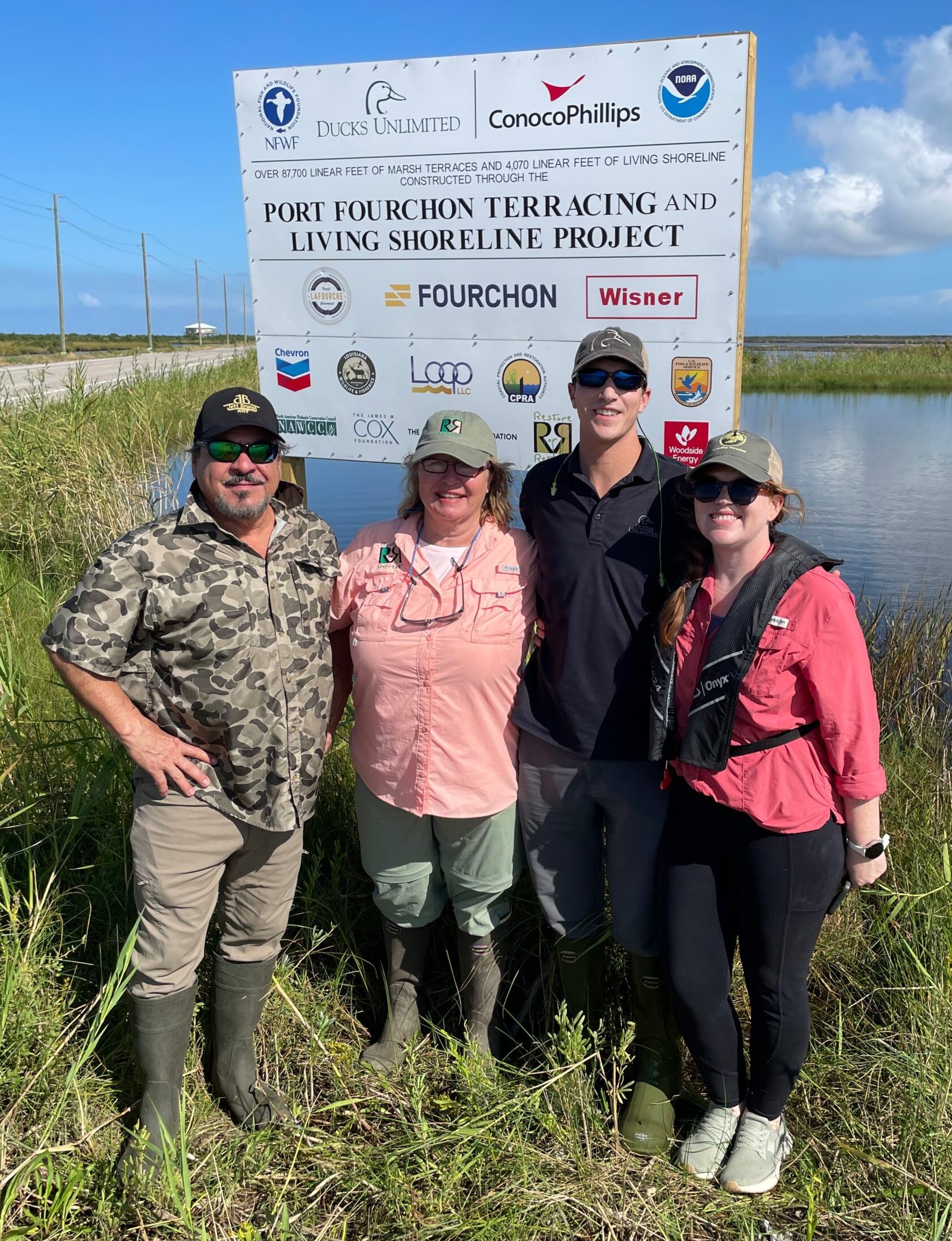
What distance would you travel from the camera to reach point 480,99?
3742 millimetres

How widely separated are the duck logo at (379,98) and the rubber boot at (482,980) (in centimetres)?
318

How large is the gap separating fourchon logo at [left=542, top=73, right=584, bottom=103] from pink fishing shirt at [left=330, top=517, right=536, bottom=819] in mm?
1885

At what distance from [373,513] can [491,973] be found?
239 inches

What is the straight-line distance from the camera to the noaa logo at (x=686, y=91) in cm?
336

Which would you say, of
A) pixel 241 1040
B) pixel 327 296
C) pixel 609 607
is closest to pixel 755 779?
pixel 609 607

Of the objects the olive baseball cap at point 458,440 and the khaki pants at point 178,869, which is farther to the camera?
the olive baseball cap at point 458,440

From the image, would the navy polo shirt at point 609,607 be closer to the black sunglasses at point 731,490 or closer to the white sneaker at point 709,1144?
the black sunglasses at point 731,490

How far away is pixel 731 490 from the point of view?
7.75 feet

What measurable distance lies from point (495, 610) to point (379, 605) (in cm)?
33

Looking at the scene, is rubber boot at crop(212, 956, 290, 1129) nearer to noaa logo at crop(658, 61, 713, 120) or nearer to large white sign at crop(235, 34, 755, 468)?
large white sign at crop(235, 34, 755, 468)

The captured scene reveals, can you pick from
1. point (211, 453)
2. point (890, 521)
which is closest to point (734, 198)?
point (211, 453)

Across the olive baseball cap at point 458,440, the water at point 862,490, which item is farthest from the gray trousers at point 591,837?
the water at point 862,490

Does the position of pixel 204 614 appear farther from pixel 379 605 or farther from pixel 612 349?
pixel 612 349

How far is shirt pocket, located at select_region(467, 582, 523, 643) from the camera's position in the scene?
2.72m
